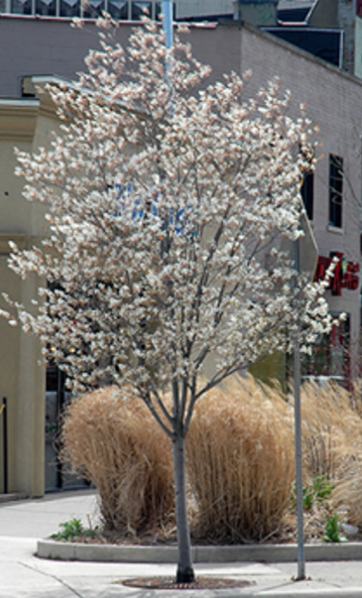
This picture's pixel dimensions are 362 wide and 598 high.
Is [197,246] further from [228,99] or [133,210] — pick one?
[228,99]

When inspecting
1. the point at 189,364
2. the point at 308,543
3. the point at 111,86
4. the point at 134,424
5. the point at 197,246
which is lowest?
the point at 308,543

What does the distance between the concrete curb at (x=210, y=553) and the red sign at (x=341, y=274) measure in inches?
502

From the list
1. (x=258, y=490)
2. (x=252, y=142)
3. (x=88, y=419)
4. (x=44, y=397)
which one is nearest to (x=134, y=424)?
(x=88, y=419)

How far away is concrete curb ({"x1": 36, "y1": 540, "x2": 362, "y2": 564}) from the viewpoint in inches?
368

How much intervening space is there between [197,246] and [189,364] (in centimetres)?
102

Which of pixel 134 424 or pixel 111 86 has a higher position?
pixel 111 86

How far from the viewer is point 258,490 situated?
9688 mm

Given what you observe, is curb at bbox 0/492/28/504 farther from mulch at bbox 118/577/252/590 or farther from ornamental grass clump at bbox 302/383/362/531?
mulch at bbox 118/577/252/590

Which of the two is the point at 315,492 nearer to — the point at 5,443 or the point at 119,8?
the point at 5,443

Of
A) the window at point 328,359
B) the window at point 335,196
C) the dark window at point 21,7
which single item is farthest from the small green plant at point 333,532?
the dark window at point 21,7

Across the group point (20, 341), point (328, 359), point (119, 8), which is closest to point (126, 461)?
point (20, 341)

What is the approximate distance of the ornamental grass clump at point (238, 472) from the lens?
380 inches

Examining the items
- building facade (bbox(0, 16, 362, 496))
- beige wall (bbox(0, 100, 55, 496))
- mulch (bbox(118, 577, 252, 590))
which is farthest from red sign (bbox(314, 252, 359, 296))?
mulch (bbox(118, 577, 252, 590))

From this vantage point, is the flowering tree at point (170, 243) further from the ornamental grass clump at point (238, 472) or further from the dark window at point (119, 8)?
the dark window at point (119, 8)
